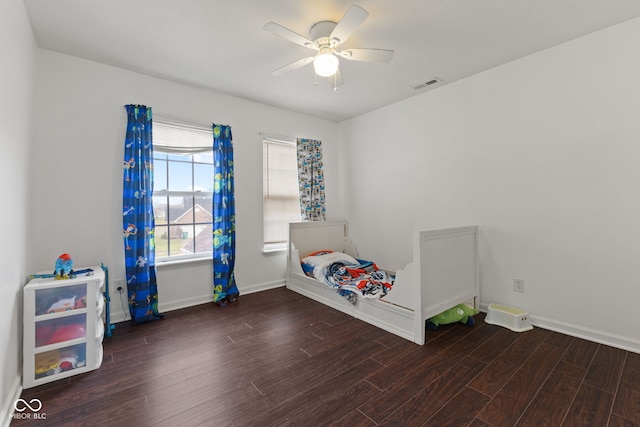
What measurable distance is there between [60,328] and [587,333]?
4.00m

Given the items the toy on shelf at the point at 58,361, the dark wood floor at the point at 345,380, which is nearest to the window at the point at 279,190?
the dark wood floor at the point at 345,380

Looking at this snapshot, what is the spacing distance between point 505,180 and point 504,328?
1.39 meters

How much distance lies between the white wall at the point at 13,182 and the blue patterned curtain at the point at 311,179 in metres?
2.78

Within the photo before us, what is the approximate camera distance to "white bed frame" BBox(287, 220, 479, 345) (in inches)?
91.8

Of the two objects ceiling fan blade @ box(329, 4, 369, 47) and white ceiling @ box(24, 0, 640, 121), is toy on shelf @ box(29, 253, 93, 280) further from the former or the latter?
ceiling fan blade @ box(329, 4, 369, 47)

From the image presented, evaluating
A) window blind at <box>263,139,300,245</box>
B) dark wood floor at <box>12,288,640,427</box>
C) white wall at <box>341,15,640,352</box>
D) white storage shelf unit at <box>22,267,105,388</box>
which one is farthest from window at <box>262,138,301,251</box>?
white storage shelf unit at <box>22,267,105,388</box>

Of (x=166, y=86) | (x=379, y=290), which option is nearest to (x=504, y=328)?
(x=379, y=290)

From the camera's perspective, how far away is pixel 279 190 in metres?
4.02

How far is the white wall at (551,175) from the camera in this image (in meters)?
2.21

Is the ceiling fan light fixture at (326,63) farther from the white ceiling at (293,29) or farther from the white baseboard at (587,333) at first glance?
the white baseboard at (587,333)

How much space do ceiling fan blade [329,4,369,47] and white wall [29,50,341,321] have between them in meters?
1.99

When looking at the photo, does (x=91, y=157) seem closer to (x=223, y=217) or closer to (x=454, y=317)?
(x=223, y=217)

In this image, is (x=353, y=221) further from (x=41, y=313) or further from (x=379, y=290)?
(x=41, y=313)

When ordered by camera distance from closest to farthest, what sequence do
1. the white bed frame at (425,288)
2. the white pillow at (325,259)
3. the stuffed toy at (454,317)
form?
the white bed frame at (425,288) → the stuffed toy at (454,317) → the white pillow at (325,259)
